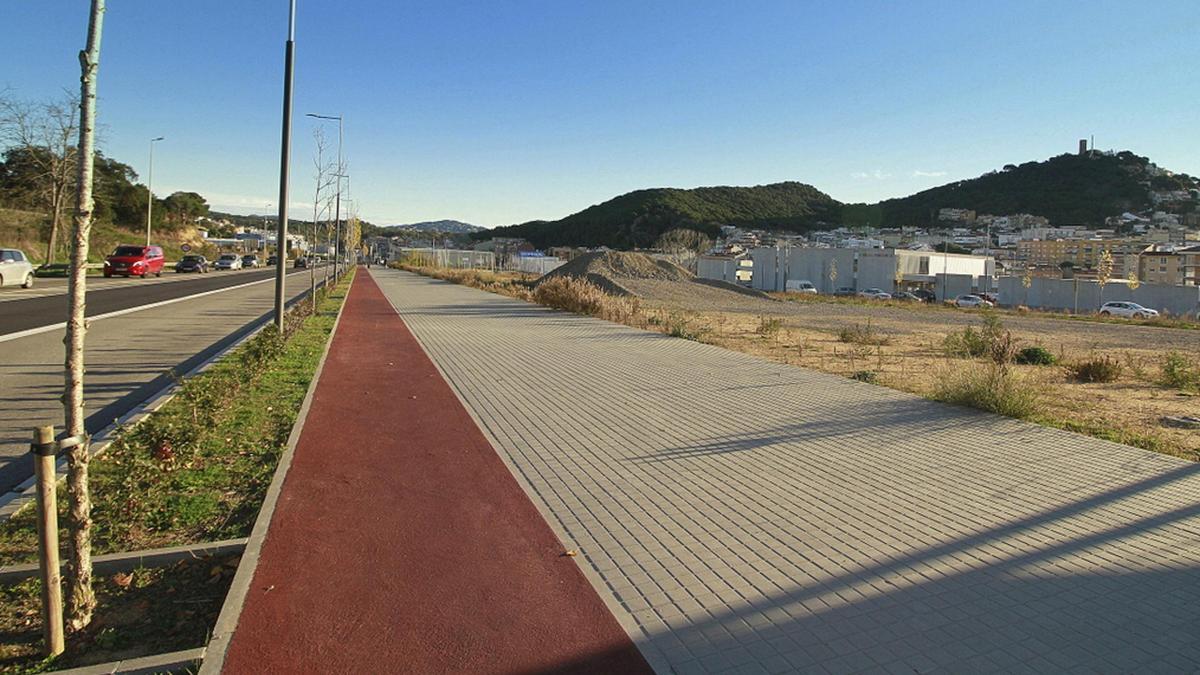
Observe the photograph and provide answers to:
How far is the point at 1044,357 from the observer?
1449cm

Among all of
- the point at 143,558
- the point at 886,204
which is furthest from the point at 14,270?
the point at 886,204

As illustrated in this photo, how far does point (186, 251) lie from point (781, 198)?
10222cm

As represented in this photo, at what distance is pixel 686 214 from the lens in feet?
Result: 400

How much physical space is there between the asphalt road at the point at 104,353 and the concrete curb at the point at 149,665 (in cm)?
331

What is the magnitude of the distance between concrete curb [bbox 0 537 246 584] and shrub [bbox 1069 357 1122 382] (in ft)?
42.4

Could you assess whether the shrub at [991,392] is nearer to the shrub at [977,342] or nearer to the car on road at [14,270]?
the shrub at [977,342]

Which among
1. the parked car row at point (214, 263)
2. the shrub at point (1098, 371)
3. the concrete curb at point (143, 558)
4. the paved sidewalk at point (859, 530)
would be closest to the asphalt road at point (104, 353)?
the concrete curb at point (143, 558)

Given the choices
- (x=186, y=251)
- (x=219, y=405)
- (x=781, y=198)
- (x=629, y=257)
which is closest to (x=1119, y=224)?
(x=781, y=198)

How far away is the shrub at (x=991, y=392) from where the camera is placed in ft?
27.8

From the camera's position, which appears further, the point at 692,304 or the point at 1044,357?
the point at 692,304

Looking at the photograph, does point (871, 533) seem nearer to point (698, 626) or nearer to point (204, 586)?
point (698, 626)

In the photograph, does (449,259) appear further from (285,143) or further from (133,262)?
(285,143)

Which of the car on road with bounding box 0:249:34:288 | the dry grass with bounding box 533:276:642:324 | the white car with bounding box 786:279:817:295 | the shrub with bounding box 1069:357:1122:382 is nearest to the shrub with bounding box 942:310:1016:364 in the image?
the shrub with bounding box 1069:357:1122:382

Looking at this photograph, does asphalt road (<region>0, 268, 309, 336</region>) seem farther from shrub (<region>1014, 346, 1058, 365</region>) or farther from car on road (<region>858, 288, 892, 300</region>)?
car on road (<region>858, 288, 892, 300</region>)
